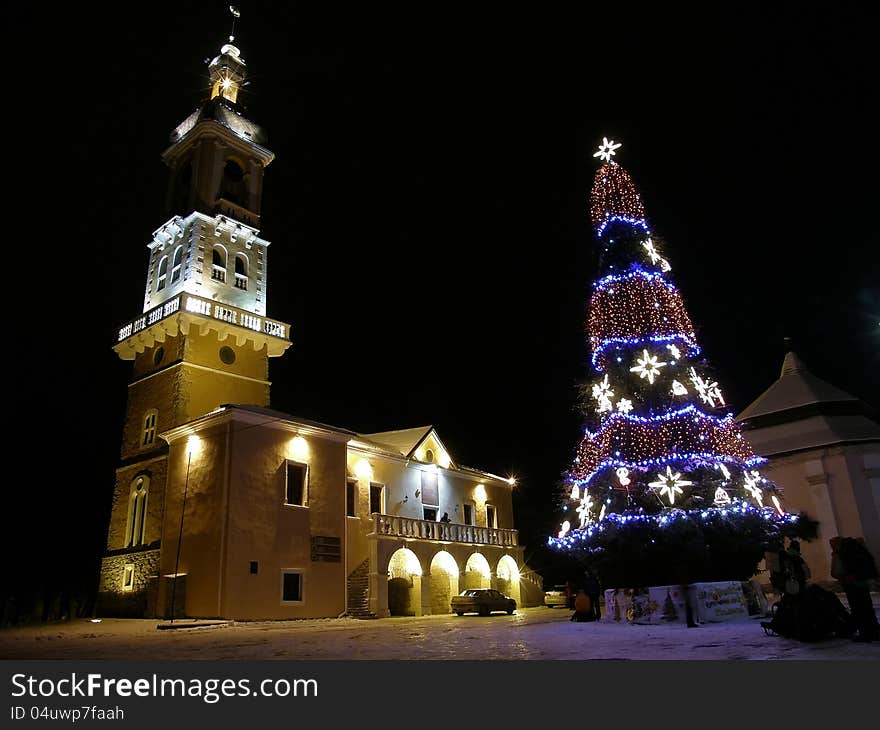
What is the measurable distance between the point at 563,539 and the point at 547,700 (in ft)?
35.5

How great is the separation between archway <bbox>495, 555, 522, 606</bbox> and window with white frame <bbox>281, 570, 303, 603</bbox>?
41.4ft

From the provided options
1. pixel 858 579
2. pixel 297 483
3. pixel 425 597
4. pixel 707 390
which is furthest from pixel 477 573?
pixel 858 579

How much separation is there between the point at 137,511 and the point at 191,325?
785 cm

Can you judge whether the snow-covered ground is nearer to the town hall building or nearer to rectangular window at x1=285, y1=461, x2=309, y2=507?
the town hall building

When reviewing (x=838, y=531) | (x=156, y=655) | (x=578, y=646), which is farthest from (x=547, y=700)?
(x=838, y=531)

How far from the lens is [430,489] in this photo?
31.9m

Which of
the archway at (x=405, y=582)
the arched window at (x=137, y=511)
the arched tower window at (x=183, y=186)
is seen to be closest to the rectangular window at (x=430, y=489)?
the archway at (x=405, y=582)

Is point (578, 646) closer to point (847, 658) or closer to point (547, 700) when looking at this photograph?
point (847, 658)

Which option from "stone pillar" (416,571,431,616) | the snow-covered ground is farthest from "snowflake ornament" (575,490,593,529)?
"stone pillar" (416,571,431,616)

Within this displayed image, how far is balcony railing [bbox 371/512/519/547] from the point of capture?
2617cm

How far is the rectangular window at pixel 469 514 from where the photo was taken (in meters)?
33.9

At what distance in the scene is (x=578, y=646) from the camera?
9.79m

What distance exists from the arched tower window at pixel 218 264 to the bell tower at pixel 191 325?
0.05 m

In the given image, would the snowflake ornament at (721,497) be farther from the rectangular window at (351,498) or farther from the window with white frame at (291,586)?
the rectangular window at (351,498)
